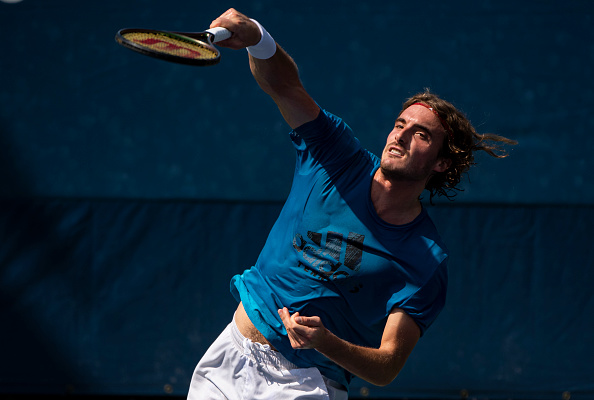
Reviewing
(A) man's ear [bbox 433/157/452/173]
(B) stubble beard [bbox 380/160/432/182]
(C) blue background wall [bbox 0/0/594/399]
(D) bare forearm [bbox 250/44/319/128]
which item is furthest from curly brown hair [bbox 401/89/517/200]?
(C) blue background wall [bbox 0/0/594/399]

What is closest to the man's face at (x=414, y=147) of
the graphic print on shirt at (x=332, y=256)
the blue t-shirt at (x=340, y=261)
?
the blue t-shirt at (x=340, y=261)

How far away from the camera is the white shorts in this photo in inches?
94.8

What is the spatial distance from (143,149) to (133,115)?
180 mm

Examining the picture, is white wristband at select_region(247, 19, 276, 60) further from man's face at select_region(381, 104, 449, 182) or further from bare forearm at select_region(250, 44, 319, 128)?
man's face at select_region(381, 104, 449, 182)

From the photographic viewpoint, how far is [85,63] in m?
3.76

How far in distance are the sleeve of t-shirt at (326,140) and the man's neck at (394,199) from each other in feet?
0.47

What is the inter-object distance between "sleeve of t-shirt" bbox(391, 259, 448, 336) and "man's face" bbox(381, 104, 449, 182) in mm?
316

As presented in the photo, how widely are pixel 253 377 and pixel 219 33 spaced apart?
43.3 inches

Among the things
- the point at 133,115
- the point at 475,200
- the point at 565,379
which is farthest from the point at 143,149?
the point at 565,379

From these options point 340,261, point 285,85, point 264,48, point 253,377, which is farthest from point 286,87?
point 253,377

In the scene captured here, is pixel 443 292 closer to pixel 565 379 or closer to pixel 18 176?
pixel 565 379

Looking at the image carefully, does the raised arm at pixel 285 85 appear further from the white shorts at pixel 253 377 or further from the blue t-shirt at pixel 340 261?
the white shorts at pixel 253 377

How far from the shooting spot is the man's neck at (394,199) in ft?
7.94

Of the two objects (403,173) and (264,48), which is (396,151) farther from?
(264,48)
